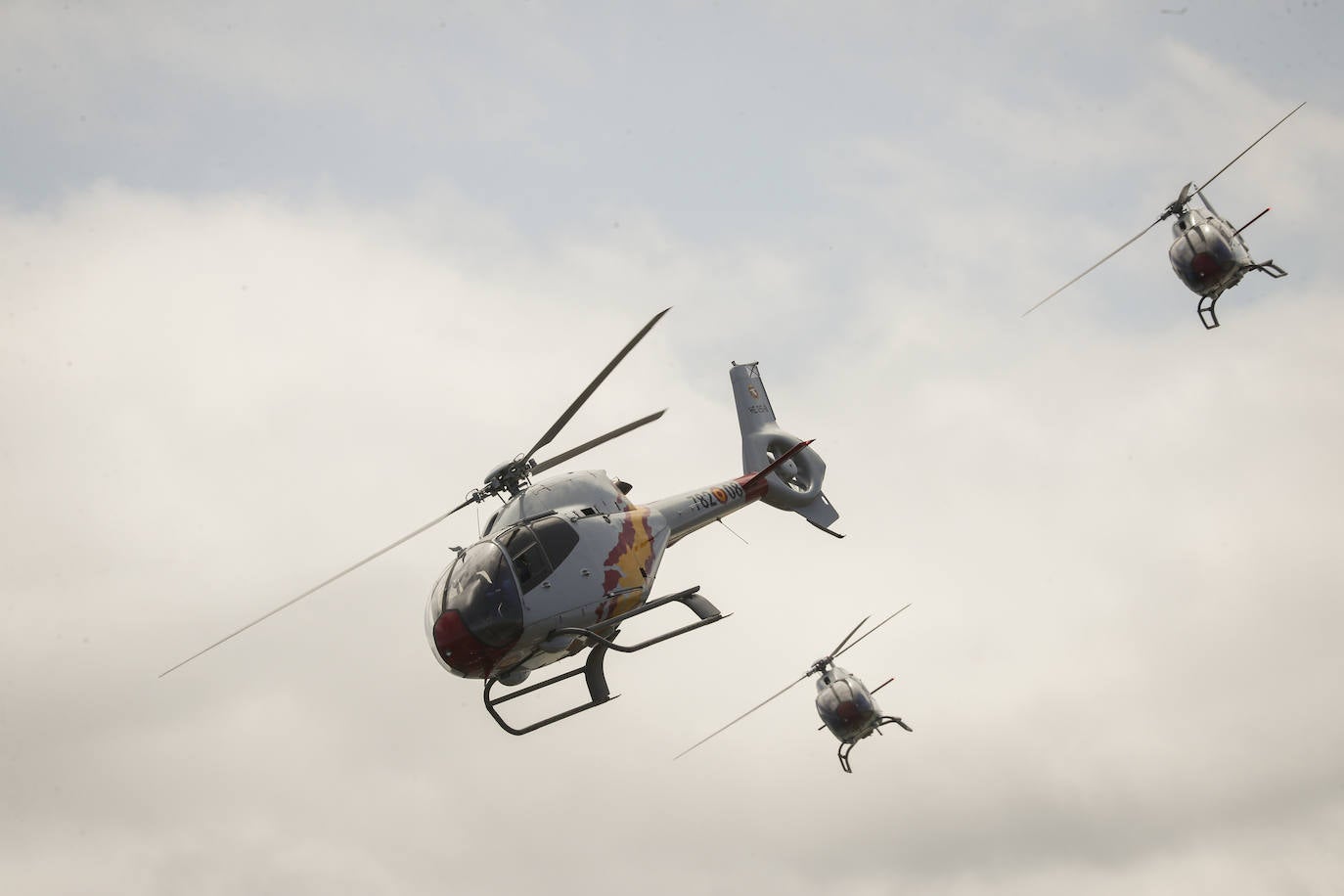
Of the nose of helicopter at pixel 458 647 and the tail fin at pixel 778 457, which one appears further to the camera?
the tail fin at pixel 778 457

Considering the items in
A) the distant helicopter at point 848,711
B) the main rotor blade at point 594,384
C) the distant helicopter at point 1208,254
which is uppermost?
the distant helicopter at point 1208,254

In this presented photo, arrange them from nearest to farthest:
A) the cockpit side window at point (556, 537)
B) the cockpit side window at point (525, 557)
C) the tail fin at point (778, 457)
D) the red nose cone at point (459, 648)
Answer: the red nose cone at point (459, 648)
the cockpit side window at point (525, 557)
the cockpit side window at point (556, 537)
the tail fin at point (778, 457)

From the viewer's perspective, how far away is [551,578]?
28359 mm

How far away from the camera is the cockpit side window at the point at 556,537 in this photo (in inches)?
1128

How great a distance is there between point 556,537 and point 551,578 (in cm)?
109

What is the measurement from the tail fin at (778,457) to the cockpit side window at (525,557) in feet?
46.3

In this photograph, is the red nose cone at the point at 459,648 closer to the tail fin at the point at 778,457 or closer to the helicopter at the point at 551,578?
the helicopter at the point at 551,578

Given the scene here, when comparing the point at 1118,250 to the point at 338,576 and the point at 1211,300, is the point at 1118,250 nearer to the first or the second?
the point at 1211,300

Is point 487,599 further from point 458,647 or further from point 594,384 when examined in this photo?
point 594,384

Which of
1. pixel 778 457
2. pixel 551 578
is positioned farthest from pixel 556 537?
pixel 778 457

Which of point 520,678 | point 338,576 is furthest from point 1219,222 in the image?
point 338,576

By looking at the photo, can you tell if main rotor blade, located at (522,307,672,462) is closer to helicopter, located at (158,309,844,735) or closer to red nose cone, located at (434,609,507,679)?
helicopter, located at (158,309,844,735)

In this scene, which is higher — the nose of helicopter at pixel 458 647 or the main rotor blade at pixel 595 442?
the main rotor blade at pixel 595 442

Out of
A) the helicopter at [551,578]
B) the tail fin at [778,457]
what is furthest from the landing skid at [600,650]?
the tail fin at [778,457]
